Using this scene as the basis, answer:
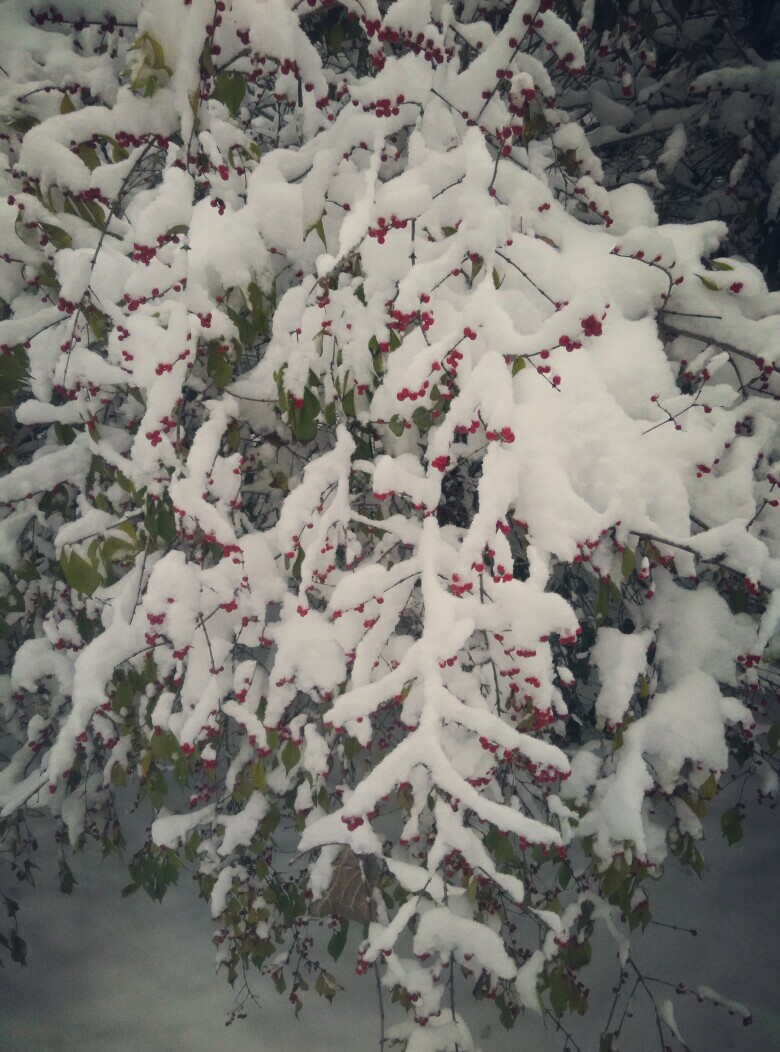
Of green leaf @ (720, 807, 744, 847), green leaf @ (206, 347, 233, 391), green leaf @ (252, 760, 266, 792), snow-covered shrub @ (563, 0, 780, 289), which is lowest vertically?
green leaf @ (252, 760, 266, 792)

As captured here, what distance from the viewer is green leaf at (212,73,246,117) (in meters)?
1.63

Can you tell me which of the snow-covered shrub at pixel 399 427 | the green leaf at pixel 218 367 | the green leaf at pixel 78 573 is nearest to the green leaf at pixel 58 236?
the snow-covered shrub at pixel 399 427

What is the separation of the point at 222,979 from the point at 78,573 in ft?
10.6

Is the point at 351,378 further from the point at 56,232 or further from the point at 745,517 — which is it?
the point at 745,517

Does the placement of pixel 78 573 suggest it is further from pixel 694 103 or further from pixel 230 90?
pixel 694 103

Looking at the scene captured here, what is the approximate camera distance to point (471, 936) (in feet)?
6.25

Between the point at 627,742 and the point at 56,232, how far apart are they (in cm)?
251

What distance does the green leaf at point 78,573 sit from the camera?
1.81 m

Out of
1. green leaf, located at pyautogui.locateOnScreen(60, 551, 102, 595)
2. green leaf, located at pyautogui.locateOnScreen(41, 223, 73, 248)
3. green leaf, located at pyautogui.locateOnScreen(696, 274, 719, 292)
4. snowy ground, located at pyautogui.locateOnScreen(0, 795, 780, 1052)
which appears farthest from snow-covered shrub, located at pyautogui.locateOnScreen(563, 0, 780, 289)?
snowy ground, located at pyautogui.locateOnScreen(0, 795, 780, 1052)

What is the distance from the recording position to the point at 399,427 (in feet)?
6.13

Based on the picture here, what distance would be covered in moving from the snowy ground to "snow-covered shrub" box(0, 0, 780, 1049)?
133 centimetres

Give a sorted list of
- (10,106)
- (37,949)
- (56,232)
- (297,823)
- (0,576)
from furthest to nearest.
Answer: (37,949)
(297,823)
(0,576)
(10,106)
(56,232)

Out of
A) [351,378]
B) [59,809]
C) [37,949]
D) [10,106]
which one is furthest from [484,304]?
[37,949]

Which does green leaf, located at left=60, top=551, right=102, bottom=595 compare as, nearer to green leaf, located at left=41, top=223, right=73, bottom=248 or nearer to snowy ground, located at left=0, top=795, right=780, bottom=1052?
green leaf, located at left=41, top=223, right=73, bottom=248
